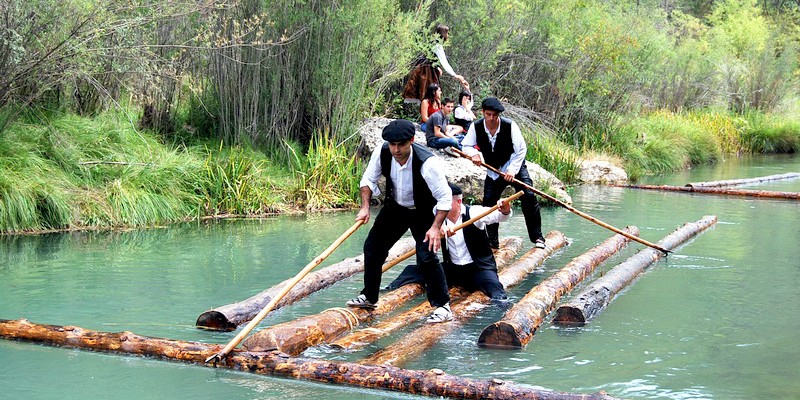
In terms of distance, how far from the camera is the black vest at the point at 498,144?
9828mm

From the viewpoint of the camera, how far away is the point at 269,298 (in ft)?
25.3

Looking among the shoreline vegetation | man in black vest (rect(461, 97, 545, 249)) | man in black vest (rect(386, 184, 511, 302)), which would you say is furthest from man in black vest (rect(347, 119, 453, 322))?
the shoreline vegetation

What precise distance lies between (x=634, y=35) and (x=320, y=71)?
9199mm

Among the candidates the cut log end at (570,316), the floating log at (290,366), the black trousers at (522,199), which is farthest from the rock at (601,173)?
the floating log at (290,366)

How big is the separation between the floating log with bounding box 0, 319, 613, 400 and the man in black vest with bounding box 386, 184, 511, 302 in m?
2.51

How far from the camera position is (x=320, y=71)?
1478 centimetres

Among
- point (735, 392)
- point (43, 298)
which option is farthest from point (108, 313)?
point (735, 392)

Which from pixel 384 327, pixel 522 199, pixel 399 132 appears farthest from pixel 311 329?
pixel 522 199

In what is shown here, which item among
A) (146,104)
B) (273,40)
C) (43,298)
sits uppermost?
(273,40)

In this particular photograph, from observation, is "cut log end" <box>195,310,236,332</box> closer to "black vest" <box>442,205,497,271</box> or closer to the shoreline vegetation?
"black vest" <box>442,205,497,271</box>

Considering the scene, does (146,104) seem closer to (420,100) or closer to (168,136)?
(168,136)

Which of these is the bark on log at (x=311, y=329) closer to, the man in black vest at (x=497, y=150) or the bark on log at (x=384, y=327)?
the bark on log at (x=384, y=327)

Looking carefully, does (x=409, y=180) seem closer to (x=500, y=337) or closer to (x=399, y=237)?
(x=399, y=237)

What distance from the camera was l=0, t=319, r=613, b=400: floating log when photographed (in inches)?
222
